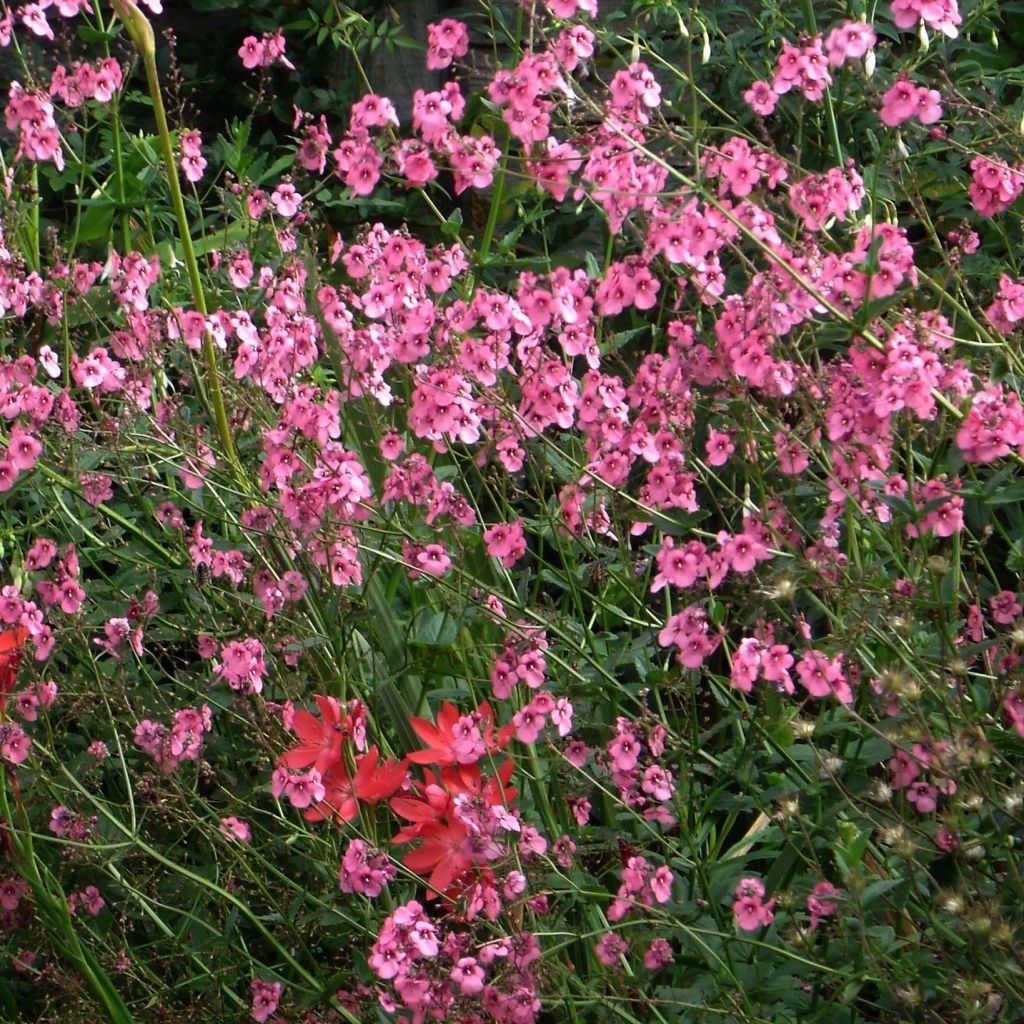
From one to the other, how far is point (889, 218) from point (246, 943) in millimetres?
1604

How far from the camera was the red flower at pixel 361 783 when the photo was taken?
2146mm

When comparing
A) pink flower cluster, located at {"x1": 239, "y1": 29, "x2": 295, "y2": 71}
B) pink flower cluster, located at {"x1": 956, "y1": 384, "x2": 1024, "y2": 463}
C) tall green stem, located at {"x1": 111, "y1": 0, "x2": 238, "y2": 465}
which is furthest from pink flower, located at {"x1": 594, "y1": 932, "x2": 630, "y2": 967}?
pink flower cluster, located at {"x1": 239, "y1": 29, "x2": 295, "y2": 71}

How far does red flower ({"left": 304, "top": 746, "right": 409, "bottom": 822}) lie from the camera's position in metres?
2.15

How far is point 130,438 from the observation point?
94.0 inches

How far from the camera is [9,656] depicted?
2.35 metres

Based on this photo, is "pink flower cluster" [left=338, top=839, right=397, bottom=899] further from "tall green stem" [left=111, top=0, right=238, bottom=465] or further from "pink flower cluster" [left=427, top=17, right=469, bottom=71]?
"pink flower cluster" [left=427, top=17, right=469, bottom=71]

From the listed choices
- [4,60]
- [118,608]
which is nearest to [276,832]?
[118,608]

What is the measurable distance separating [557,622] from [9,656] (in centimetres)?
81

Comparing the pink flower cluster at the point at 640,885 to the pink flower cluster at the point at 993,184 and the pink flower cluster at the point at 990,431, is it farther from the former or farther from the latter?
the pink flower cluster at the point at 993,184

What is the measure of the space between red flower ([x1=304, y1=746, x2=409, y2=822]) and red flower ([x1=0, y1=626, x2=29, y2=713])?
0.47 metres

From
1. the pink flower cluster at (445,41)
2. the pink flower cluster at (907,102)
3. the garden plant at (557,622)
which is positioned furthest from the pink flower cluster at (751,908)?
the pink flower cluster at (445,41)

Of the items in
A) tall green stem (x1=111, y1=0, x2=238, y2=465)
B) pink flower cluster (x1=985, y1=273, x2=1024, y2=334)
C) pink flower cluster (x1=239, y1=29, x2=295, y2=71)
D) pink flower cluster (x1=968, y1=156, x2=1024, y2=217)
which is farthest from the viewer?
pink flower cluster (x1=239, y1=29, x2=295, y2=71)

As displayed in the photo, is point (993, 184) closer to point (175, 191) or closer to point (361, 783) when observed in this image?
point (361, 783)

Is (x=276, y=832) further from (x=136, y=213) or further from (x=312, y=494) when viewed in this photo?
(x=136, y=213)
